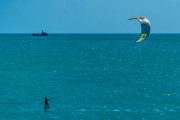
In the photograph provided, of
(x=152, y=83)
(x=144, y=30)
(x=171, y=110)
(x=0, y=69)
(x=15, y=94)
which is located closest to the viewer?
(x=144, y=30)

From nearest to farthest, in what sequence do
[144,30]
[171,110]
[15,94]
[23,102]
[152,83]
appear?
[144,30] → [171,110] → [23,102] → [15,94] → [152,83]

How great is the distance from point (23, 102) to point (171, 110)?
2069cm

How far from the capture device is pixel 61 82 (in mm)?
85312

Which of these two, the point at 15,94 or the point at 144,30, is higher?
the point at 144,30

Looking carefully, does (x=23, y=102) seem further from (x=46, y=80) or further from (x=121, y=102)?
(x=46, y=80)

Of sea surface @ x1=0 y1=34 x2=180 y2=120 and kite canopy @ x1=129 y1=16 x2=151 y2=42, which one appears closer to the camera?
kite canopy @ x1=129 y1=16 x2=151 y2=42

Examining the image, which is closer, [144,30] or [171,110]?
[144,30]

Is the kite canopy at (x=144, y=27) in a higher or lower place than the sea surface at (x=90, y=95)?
higher

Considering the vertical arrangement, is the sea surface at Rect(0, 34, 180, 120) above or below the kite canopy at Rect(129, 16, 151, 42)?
below

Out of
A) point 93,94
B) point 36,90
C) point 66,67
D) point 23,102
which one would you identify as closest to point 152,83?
point 93,94

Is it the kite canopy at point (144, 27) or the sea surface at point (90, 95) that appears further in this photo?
the sea surface at point (90, 95)

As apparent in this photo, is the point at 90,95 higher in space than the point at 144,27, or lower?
lower

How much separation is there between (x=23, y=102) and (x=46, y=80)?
76.3 ft

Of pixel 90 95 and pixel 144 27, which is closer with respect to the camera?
pixel 144 27
